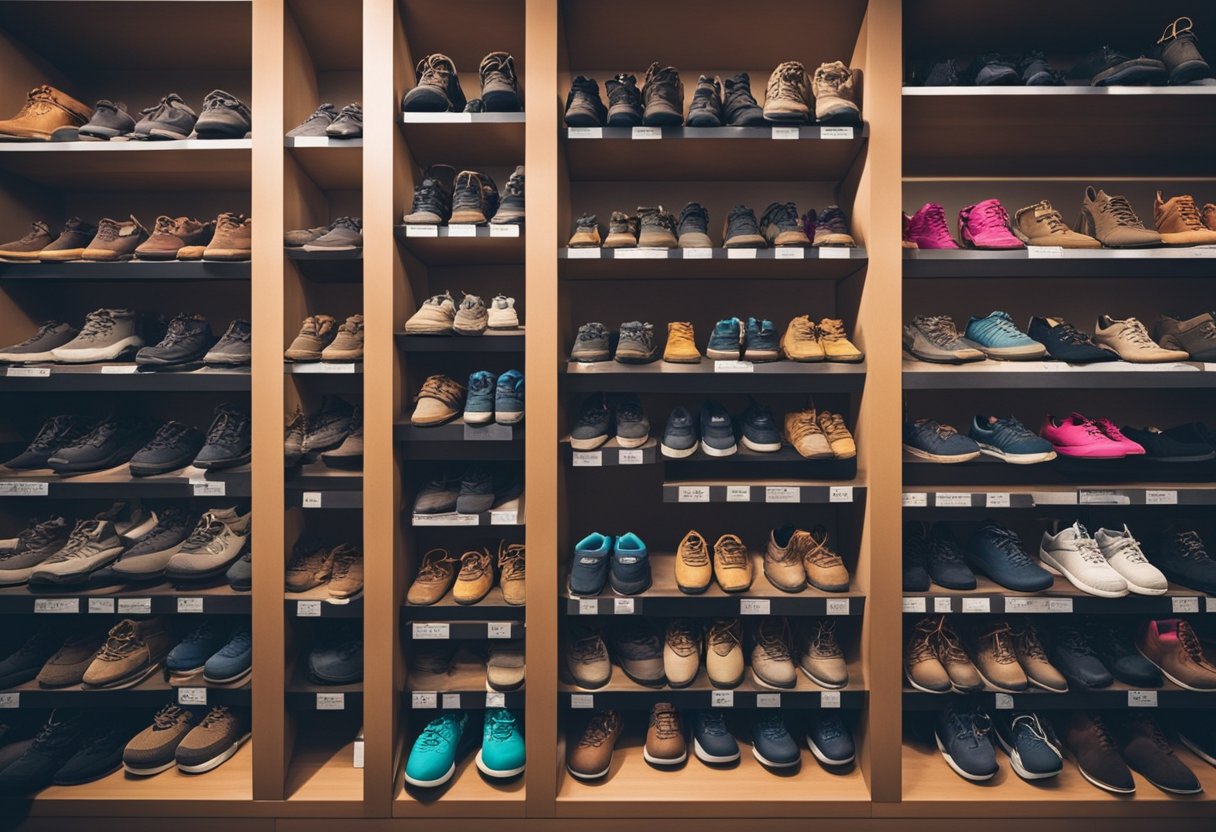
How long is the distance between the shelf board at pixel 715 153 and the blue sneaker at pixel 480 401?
87 centimetres

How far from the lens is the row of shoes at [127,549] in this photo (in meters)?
2.11

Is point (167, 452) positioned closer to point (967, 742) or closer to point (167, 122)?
point (167, 122)

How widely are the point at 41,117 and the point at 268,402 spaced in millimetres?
1364

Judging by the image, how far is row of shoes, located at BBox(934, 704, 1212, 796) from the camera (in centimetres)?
203

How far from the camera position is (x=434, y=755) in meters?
2.05

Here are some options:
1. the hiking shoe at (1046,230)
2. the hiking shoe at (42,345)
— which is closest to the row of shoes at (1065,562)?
the hiking shoe at (1046,230)

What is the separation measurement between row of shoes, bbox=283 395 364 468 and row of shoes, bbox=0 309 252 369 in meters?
0.30

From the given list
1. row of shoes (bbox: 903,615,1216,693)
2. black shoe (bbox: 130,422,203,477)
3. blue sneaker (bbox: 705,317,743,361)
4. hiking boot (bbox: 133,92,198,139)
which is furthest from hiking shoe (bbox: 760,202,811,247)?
black shoe (bbox: 130,422,203,477)

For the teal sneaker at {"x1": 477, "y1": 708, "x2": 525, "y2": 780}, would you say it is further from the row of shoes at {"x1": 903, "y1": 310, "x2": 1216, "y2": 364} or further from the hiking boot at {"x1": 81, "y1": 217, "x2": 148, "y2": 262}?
the hiking boot at {"x1": 81, "y1": 217, "x2": 148, "y2": 262}

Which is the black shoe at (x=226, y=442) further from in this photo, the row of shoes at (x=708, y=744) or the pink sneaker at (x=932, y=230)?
the pink sneaker at (x=932, y=230)

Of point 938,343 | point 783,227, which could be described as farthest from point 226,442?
point 938,343

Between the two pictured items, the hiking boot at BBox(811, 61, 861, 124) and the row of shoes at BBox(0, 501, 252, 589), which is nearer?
the hiking boot at BBox(811, 61, 861, 124)

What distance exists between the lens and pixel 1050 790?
2051 millimetres

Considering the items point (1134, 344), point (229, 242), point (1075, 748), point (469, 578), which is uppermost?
point (229, 242)
